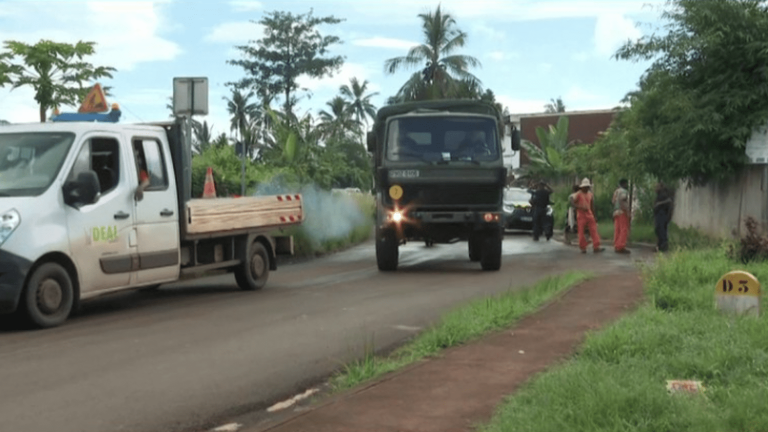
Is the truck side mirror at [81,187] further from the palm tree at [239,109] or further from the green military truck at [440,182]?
the palm tree at [239,109]

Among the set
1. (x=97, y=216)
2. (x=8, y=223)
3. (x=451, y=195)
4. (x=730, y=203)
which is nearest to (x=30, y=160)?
(x=97, y=216)

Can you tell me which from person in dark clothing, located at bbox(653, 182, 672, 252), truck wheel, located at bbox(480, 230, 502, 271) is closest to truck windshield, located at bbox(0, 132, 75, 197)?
truck wheel, located at bbox(480, 230, 502, 271)

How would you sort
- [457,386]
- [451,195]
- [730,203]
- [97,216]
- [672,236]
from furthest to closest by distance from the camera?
[672,236]
[730,203]
[451,195]
[97,216]
[457,386]

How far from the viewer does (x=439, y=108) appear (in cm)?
2044

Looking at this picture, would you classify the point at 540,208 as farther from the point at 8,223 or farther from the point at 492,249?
the point at 8,223

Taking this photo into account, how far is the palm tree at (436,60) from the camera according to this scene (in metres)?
52.1

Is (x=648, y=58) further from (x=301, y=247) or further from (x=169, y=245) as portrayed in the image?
(x=169, y=245)

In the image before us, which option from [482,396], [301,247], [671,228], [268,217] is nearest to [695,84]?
[671,228]

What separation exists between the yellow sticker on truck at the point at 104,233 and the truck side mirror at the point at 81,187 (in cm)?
43

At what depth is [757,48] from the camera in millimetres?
22922

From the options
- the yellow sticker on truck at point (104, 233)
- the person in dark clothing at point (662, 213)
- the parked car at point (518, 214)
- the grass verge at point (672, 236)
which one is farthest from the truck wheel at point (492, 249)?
the parked car at point (518, 214)

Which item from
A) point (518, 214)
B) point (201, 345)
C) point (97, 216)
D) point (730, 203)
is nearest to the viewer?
point (201, 345)

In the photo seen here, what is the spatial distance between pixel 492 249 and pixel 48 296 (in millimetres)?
9007

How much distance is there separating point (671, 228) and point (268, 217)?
1893cm
